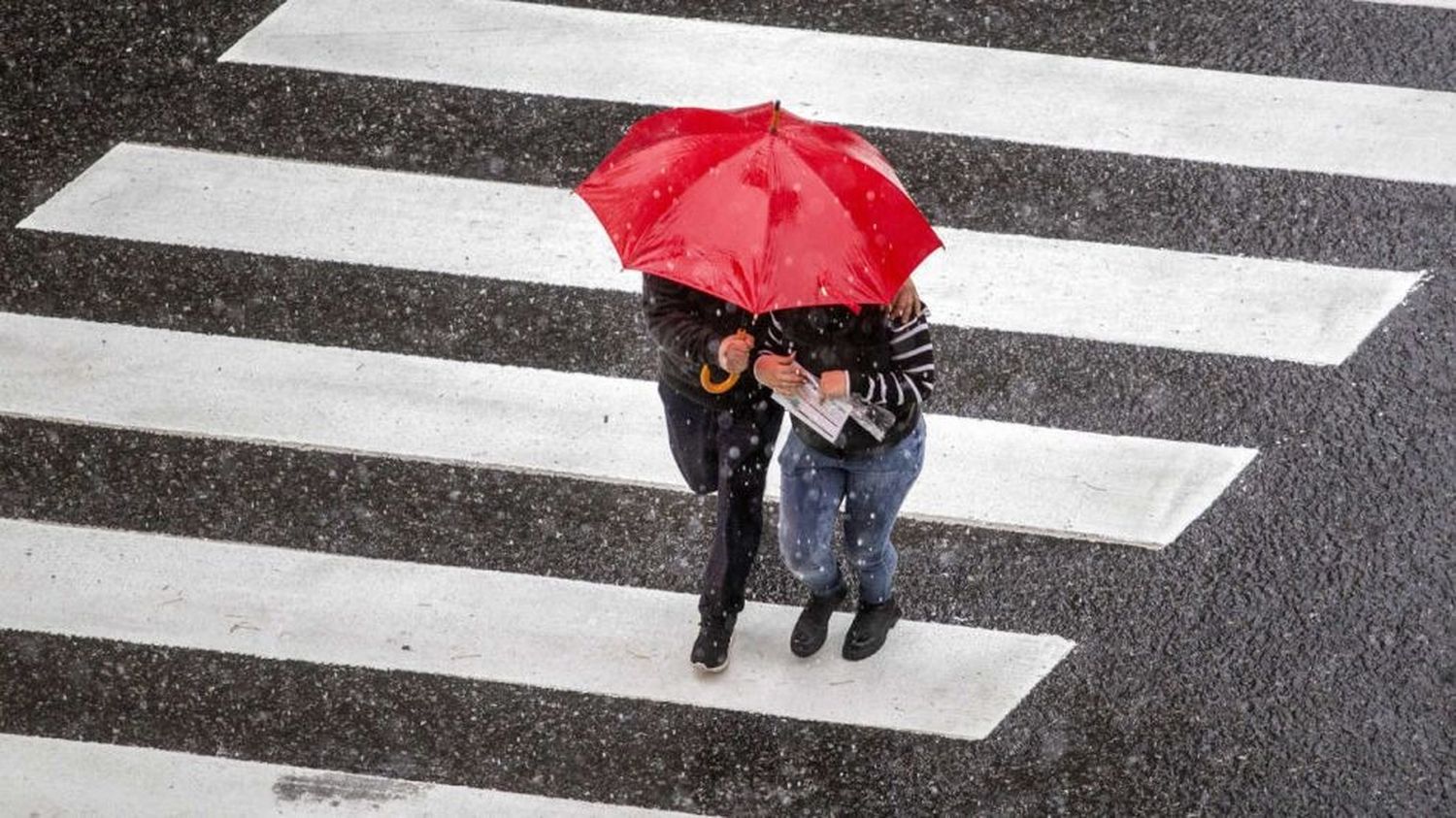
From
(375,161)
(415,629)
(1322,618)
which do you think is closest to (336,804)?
(415,629)

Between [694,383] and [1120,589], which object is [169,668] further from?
[1120,589]

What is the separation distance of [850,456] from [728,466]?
342mm

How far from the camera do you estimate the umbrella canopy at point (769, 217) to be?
3826mm

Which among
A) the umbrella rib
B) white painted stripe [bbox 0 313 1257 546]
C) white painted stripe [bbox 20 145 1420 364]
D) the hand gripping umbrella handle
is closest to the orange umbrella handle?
the hand gripping umbrella handle

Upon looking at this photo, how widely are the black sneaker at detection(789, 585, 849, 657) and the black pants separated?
273 mm

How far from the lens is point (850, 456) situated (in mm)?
4398

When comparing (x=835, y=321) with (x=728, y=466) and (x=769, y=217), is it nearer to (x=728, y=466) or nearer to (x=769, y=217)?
(x=769, y=217)

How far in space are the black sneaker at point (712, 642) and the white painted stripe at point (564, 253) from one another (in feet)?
4.83

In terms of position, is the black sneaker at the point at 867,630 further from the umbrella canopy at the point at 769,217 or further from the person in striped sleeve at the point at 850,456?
the umbrella canopy at the point at 769,217

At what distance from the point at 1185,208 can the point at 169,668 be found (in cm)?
380

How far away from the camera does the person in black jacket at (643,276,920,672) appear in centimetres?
413

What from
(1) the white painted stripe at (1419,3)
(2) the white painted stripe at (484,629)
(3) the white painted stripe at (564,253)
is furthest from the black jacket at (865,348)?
(1) the white painted stripe at (1419,3)

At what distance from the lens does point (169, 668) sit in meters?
5.16

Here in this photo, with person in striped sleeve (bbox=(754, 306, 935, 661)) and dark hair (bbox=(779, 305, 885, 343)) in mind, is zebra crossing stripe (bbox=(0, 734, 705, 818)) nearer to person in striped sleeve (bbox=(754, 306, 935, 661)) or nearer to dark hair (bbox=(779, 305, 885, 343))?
person in striped sleeve (bbox=(754, 306, 935, 661))
